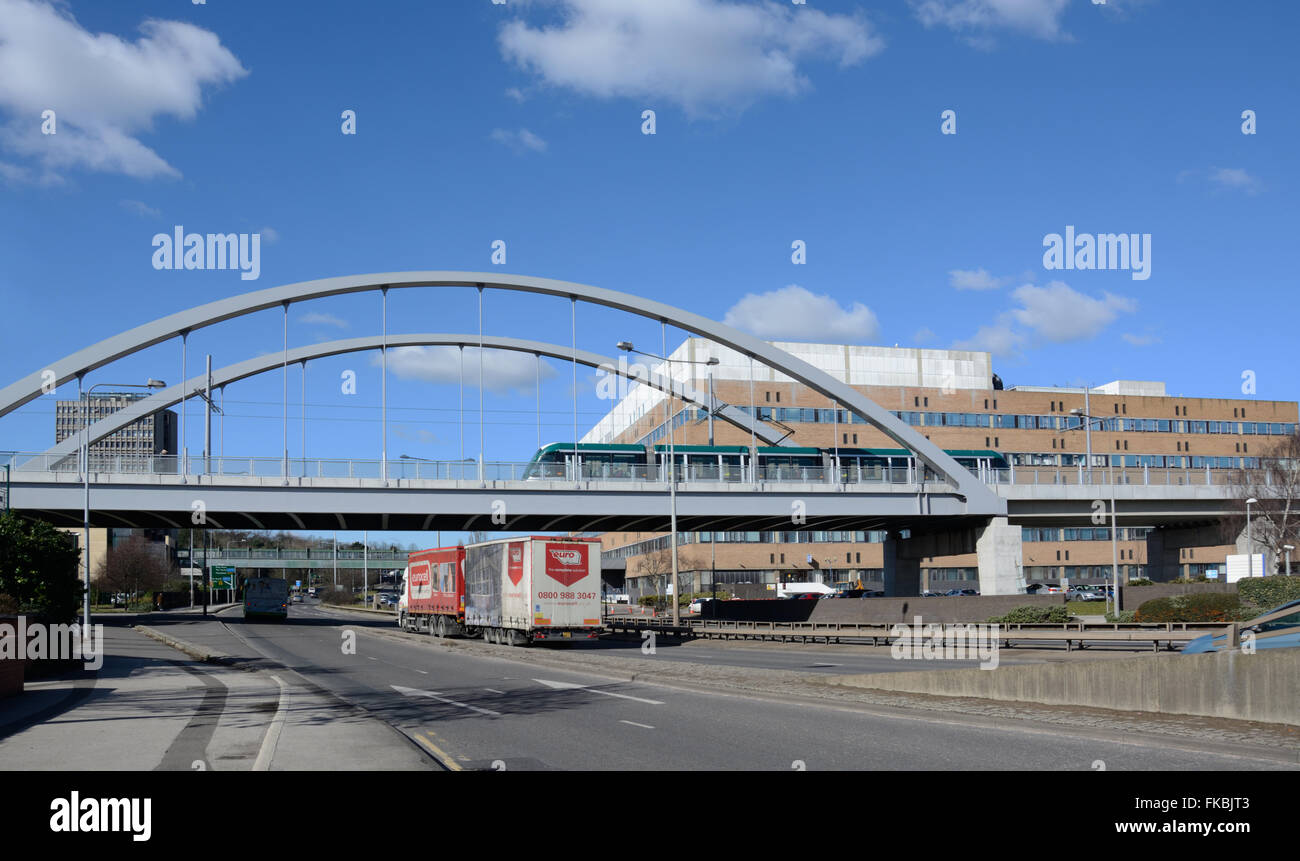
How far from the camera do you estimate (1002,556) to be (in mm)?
56500

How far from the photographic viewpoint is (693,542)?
99438 millimetres

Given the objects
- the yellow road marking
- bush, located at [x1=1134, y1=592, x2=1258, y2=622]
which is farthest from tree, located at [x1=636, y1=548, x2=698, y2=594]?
the yellow road marking

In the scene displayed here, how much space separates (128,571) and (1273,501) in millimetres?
88810

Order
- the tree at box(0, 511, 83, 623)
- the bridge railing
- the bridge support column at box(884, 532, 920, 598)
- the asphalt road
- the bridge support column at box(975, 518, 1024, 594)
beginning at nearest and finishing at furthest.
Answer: the asphalt road
the tree at box(0, 511, 83, 623)
the bridge support column at box(975, 518, 1024, 594)
the bridge railing
the bridge support column at box(884, 532, 920, 598)

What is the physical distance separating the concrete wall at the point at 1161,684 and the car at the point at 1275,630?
48.1 inches

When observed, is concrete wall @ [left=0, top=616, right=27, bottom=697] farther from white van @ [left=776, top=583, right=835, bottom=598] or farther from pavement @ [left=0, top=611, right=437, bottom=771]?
white van @ [left=776, top=583, right=835, bottom=598]

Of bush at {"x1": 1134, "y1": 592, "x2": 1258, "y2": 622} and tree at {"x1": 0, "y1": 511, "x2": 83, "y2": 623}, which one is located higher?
tree at {"x1": 0, "y1": 511, "x2": 83, "y2": 623}

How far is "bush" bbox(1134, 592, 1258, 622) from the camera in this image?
38.8 meters

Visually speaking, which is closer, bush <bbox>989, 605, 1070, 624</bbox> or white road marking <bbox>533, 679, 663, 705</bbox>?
white road marking <bbox>533, 679, 663, 705</bbox>

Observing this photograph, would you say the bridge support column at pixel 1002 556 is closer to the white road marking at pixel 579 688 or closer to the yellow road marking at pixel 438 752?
the white road marking at pixel 579 688

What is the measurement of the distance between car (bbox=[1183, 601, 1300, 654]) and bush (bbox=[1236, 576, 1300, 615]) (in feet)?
93.5

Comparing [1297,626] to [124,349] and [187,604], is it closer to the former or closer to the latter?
[124,349]

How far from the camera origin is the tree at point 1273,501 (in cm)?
→ 5634
